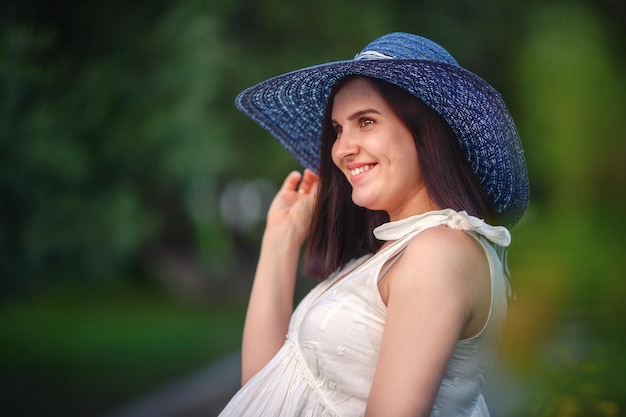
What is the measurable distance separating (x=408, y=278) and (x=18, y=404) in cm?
582

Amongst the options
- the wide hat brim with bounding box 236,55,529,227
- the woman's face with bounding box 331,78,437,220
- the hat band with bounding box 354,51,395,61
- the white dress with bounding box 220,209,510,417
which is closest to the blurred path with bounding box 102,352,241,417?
the wide hat brim with bounding box 236,55,529,227

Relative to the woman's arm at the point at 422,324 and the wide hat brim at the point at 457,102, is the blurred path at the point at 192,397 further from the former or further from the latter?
the woman's arm at the point at 422,324

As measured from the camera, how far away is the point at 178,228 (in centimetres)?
1440

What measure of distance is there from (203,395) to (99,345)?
2.45 meters

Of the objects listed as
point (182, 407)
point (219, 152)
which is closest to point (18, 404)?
point (182, 407)

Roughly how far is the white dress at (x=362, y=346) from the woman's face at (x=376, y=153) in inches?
5.2

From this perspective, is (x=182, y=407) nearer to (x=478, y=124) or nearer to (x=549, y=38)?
(x=478, y=124)

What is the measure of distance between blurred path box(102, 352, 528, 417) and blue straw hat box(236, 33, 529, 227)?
3295 millimetres

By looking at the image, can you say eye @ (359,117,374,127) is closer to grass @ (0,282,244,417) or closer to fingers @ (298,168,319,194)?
fingers @ (298,168,319,194)

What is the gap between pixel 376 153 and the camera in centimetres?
242

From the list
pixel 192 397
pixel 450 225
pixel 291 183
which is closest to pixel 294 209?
pixel 291 183

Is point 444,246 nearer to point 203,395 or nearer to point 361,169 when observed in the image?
point 361,169

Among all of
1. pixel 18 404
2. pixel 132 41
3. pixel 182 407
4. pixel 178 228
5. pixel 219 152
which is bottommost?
pixel 182 407

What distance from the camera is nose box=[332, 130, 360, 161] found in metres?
2.47
